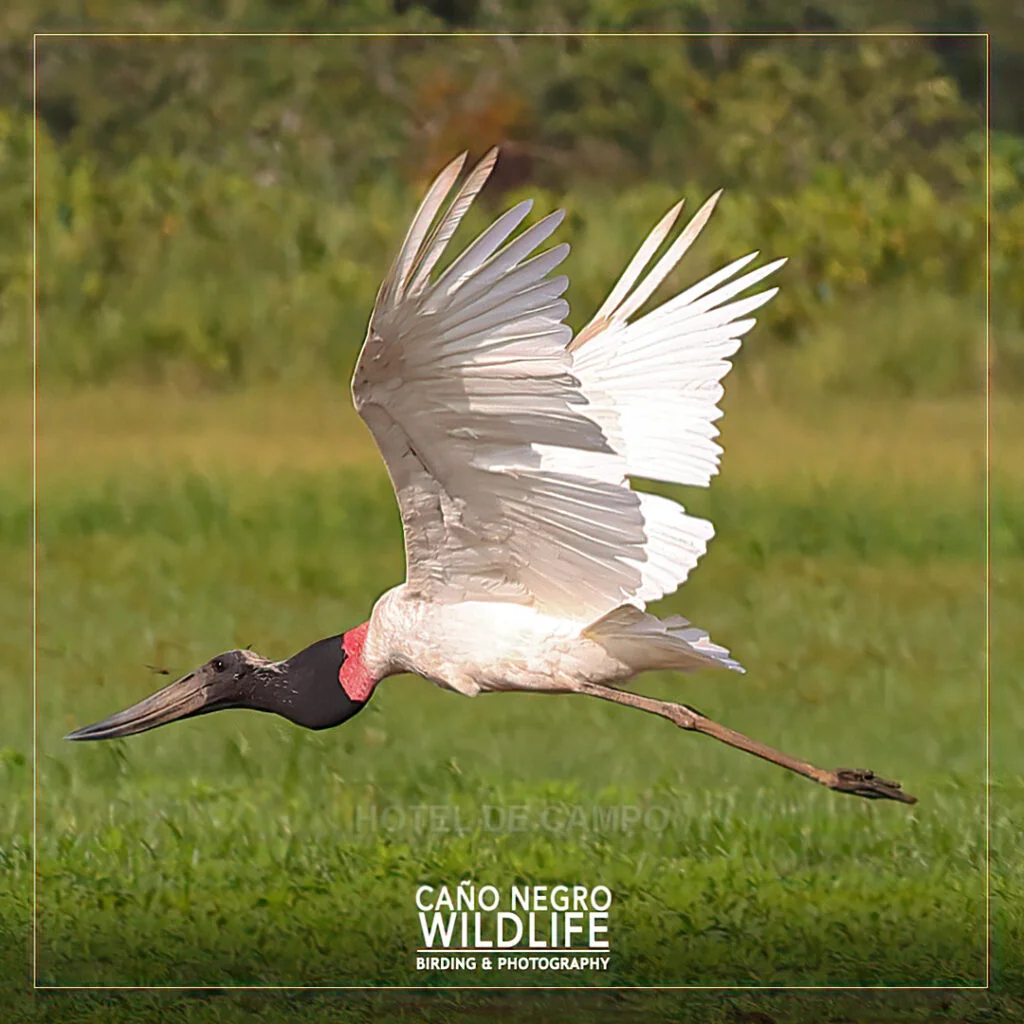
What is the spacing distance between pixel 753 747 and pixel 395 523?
2210 mm

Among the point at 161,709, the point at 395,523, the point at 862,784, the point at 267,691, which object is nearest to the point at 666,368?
the point at 862,784

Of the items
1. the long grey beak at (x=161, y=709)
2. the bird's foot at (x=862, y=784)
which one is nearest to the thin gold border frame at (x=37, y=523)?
the long grey beak at (x=161, y=709)

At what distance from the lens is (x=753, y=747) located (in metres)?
4.80

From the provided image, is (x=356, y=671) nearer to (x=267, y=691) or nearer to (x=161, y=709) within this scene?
(x=267, y=691)

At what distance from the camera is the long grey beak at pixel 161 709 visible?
522 centimetres

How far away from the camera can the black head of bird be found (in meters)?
4.98

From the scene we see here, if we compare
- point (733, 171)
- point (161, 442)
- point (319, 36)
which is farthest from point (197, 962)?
point (733, 171)

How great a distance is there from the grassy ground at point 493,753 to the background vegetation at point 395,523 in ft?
0.04

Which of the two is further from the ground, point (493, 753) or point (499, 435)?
point (499, 435)

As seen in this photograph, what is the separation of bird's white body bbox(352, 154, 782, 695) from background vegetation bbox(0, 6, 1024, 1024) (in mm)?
993

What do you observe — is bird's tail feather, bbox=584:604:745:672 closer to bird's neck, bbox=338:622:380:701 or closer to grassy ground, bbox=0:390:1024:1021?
bird's neck, bbox=338:622:380:701

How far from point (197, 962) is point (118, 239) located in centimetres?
266

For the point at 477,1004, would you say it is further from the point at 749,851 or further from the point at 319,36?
the point at 319,36

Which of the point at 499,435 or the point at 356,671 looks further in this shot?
the point at 356,671
